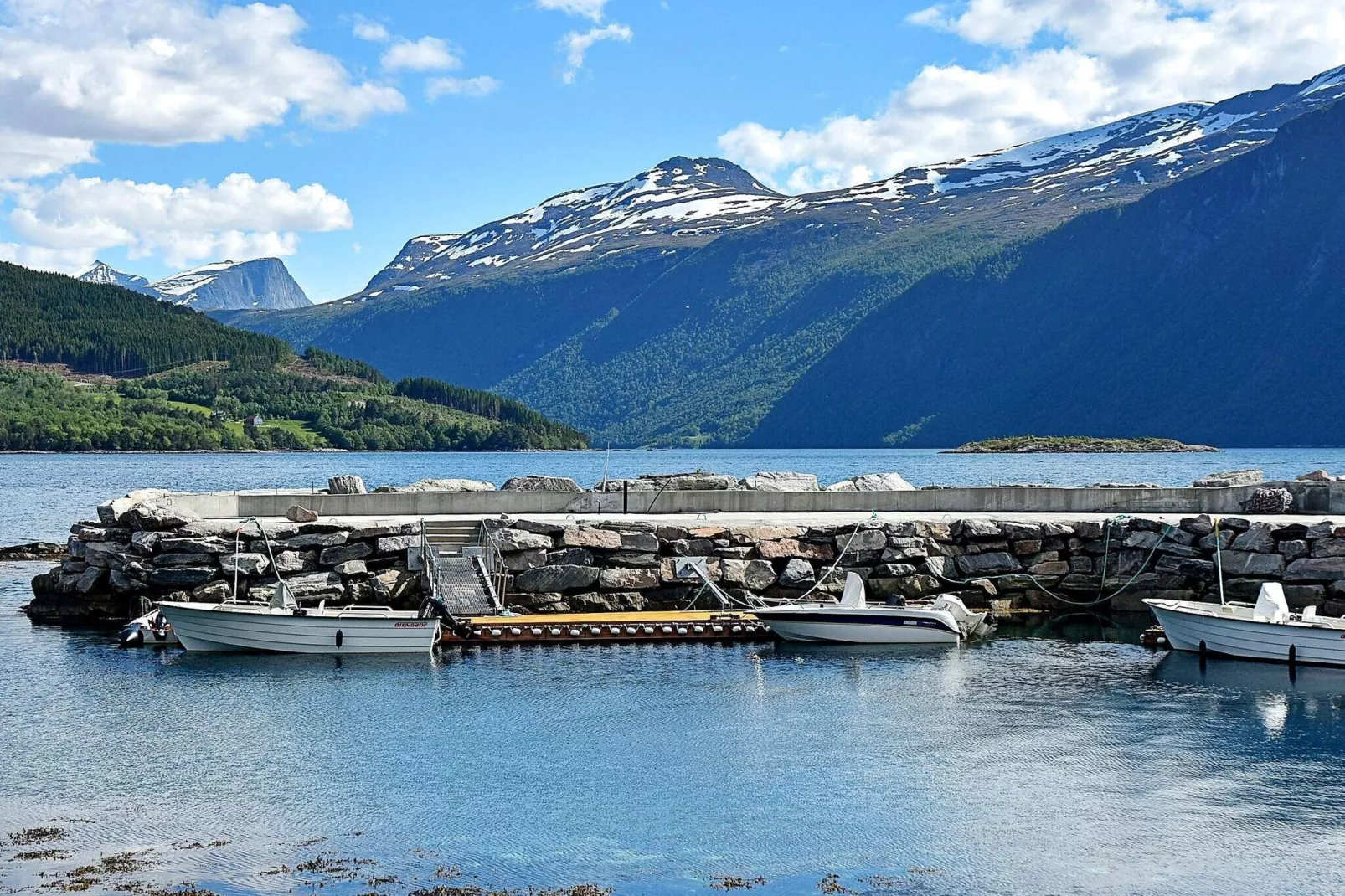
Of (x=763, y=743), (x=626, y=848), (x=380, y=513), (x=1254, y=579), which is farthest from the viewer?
(x=380, y=513)

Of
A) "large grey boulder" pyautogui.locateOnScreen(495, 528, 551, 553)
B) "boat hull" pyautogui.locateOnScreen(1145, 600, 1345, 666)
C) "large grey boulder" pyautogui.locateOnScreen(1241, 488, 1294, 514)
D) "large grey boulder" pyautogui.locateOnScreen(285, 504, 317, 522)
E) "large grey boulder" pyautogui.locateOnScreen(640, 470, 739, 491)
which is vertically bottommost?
"boat hull" pyautogui.locateOnScreen(1145, 600, 1345, 666)

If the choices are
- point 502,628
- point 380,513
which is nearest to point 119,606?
point 380,513

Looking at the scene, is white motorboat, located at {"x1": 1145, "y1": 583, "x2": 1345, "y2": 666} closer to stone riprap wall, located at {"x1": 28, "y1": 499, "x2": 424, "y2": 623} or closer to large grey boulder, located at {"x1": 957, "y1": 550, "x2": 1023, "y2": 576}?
large grey boulder, located at {"x1": 957, "y1": 550, "x2": 1023, "y2": 576}

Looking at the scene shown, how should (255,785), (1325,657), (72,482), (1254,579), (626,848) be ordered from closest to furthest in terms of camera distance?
(626,848), (255,785), (1325,657), (1254,579), (72,482)

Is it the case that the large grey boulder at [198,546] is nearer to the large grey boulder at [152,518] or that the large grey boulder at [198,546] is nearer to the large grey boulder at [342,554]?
the large grey boulder at [152,518]

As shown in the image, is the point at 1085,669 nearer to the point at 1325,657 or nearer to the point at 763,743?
the point at 1325,657

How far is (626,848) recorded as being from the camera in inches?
731

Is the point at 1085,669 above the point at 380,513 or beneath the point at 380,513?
beneath

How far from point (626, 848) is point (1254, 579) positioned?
75.8ft

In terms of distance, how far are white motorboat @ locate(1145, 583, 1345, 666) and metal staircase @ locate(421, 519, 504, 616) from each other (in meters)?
15.1

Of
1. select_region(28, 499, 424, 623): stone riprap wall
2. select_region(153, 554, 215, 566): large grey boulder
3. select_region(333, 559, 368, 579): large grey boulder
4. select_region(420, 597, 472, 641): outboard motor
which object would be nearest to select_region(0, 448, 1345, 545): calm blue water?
select_region(28, 499, 424, 623): stone riprap wall

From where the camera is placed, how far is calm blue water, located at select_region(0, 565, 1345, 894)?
1784 cm

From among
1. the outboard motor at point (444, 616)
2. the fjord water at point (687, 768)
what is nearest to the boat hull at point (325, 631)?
the outboard motor at point (444, 616)

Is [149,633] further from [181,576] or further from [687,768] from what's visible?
[687,768]
